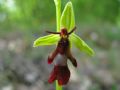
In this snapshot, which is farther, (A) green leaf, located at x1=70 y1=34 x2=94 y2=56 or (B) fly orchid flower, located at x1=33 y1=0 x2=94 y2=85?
(A) green leaf, located at x1=70 y1=34 x2=94 y2=56

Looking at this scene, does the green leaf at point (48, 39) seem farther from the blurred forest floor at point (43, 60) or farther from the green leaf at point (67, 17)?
the blurred forest floor at point (43, 60)

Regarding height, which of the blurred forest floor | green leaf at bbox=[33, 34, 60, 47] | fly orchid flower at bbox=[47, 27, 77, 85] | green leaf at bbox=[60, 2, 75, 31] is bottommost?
the blurred forest floor

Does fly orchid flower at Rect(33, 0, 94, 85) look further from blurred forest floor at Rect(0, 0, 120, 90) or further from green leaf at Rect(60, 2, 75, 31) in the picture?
blurred forest floor at Rect(0, 0, 120, 90)

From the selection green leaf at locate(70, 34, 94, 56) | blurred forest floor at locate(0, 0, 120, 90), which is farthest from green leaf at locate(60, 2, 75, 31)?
blurred forest floor at locate(0, 0, 120, 90)

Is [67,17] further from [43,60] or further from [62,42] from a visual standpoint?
[43,60]

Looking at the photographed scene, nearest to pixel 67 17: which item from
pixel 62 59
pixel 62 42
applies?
pixel 62 42

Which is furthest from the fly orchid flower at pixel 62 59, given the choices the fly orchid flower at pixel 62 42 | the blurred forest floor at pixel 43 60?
the blurred forest floor at pixel 43 60

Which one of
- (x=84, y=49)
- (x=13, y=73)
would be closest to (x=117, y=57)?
(x=13, y=73)

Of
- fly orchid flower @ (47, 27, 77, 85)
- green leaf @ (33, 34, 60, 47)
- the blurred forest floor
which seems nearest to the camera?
fly orchid flower @ (47, 27, 77, 85)
